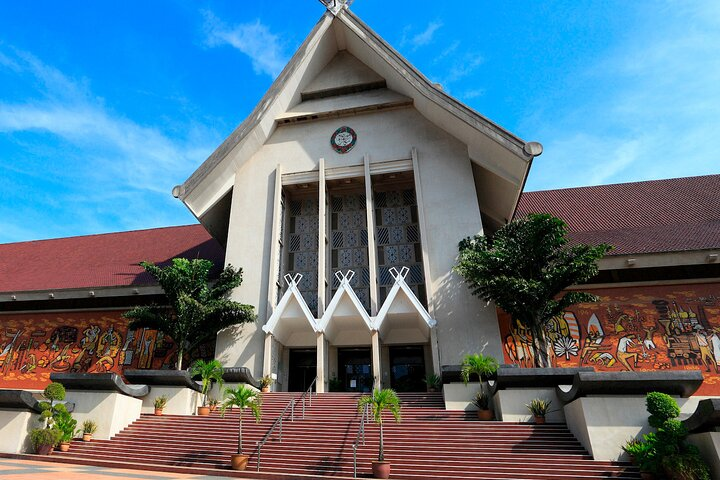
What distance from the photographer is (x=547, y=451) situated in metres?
7.76

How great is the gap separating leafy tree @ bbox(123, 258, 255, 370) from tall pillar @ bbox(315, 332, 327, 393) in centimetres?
234

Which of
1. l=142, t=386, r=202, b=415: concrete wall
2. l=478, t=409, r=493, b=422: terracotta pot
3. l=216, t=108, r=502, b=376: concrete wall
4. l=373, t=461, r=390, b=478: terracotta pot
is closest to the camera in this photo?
l=373, t=461, r=390, b=478: terracotta pot

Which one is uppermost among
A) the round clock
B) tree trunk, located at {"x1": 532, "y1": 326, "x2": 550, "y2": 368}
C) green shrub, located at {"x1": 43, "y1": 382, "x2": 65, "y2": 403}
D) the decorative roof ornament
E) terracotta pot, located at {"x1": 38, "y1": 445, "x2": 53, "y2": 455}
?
the decorative roof ornament

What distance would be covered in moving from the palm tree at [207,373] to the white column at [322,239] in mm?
3566

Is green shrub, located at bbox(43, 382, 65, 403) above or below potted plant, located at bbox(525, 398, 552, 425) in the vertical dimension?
above

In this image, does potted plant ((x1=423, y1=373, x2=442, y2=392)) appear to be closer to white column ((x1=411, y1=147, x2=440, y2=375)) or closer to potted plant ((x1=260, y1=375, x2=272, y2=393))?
white column ((x1=411, y1=147, x2=440, y2=375))

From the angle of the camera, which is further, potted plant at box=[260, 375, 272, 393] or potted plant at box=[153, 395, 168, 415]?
potted plant at box=[260, 375, 272, 393]

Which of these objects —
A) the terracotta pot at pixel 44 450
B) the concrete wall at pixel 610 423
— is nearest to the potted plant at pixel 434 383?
the concrete wall at pixel 610 423

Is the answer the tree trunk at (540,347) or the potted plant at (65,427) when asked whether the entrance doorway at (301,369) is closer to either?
the potted plant at (65,427)

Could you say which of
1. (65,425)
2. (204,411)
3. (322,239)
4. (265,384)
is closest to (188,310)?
(204,411)

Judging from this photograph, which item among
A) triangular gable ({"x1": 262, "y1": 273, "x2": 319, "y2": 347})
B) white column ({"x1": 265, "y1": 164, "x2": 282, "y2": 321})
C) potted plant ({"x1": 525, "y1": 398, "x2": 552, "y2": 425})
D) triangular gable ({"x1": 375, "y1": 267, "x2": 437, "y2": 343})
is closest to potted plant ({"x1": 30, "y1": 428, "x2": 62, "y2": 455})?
triangular gable ({"x1": 262, "y1": 273, "x2": 319, "y2": 347})

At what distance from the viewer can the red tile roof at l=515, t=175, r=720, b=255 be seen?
1353cm

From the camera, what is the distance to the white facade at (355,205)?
13562mm

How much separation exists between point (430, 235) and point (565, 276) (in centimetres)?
456
